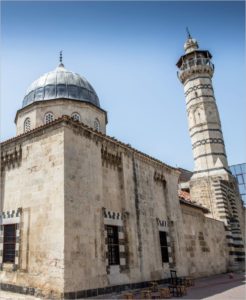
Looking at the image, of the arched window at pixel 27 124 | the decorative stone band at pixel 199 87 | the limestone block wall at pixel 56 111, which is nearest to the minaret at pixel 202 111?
the decorative stone band at pixel 199 87

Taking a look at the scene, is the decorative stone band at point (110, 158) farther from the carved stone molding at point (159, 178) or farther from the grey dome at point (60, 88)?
the grey dome at point (60, 88)

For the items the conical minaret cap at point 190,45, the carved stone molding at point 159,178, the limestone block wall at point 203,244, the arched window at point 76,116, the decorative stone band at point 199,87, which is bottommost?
the limestone block wall at point 203,244

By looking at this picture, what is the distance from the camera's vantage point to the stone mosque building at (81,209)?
29.2ft

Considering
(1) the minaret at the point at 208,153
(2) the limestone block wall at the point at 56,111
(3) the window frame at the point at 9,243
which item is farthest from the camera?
(1) the minaret at the point at 208,153

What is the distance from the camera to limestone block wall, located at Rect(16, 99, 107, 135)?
15.5m

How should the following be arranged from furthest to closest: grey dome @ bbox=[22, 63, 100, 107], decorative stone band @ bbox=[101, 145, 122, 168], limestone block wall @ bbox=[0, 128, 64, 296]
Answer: grey dome @ bbox=[22, 63, 100, 107] < decorative stone band @ bbox=[101, 145, 122, 168] < limestone block wall @ bbox=[0, 128, 64, 296]

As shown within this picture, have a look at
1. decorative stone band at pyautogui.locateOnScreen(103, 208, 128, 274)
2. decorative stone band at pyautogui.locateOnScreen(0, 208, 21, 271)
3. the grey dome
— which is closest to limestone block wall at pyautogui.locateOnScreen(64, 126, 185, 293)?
decorative stone band at pyautogui.locateOnScreen(103, 208, 128, 274)

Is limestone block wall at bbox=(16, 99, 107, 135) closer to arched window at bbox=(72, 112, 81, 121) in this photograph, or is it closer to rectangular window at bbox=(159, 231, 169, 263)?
arched window at bbox=(72, 112, 81, 121)

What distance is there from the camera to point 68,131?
33.0 feet

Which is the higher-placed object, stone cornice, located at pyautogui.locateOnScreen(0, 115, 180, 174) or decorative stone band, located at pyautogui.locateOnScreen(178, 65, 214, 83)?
decorative stone band, located at pyautogui.locateOnScreen(178, 65, 214, 83)

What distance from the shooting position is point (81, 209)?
945cm

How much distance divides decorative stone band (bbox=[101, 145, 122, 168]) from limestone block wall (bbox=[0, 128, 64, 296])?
7.86 ft

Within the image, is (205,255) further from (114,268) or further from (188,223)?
(114,268)

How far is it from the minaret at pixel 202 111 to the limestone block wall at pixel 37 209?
623 inches
